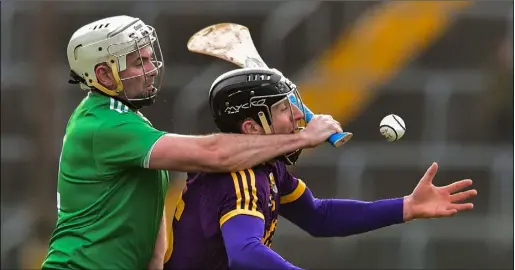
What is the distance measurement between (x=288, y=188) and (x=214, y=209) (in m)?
0.49

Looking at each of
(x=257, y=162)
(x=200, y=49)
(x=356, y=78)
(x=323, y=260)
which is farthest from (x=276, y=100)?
(x=356, y=78)

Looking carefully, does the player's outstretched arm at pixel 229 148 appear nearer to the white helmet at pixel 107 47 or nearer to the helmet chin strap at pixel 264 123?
the helmet chin strap at pixel 264 123

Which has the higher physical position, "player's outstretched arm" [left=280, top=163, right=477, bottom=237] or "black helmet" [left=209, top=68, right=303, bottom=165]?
"black helmet" [left=209, top=68, right=303, bottom=165]

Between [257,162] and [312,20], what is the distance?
5.51 m

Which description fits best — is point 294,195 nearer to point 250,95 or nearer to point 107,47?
point 250,95

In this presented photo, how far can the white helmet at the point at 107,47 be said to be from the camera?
161 inches

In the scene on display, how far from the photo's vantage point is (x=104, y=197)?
4051 mm

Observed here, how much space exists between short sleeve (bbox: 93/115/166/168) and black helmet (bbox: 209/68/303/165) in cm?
24

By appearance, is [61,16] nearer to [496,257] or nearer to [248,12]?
[248,12]

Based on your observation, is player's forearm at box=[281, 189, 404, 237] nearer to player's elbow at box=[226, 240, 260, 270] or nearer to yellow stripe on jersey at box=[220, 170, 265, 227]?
yellow stripe on jersey at box=[220, 170, 265, 227]

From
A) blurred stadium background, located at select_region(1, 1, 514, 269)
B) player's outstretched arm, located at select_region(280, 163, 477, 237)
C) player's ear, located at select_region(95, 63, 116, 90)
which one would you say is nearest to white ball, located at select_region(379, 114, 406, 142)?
player's outstretched arm, located at select_region(280, 163, 477, 237)

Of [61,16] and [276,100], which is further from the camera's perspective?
[61,16]

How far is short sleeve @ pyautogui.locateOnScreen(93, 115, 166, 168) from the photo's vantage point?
3.94 metres

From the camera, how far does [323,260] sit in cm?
869
